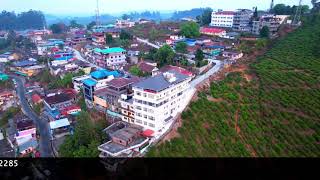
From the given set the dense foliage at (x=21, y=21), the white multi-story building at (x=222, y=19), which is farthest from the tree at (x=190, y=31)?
the dense foliage at (x=21, y=21)

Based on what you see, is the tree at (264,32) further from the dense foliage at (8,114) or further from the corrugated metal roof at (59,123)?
the dense foliage at (8,114)

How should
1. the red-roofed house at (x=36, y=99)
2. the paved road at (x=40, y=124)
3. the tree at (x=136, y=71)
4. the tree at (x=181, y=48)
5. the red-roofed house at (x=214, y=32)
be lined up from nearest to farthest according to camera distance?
the paved road at (x=40, y=124) → the tree at (x=136, y=71) → the red-roofed house at (x=36, y=99) → the tree at (x=181, y=48) → the red-roofed house at (x=214, y=32)

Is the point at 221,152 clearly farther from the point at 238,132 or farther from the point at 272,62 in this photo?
the point at 272,62

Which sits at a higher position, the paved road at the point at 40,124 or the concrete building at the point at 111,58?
the concrete building at the point at 111,58

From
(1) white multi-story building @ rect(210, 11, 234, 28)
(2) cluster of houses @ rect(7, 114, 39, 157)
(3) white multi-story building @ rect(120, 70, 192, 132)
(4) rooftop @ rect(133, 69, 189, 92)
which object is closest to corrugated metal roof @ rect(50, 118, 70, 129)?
(2) cluster of houses @ rect(7, 114, 39, 157)

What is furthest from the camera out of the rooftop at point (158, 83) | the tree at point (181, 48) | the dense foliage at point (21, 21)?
the dense foliage at point (21, 21)

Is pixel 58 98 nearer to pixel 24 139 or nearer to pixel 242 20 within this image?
A: pixel 24 139

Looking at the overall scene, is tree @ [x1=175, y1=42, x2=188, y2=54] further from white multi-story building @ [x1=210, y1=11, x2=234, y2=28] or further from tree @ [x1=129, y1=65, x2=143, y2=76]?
white multi-story building @ [x1=210, y1=11, x2=234, y2=28]
